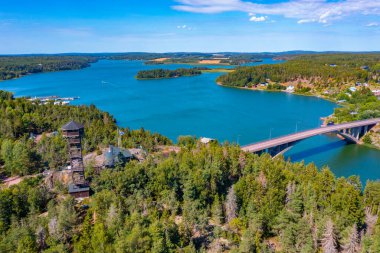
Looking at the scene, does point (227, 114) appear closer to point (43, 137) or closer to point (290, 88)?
point (43, 137)

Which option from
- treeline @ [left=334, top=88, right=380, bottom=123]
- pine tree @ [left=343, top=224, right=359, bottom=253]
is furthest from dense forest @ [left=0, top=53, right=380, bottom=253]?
treeline @ [left=334, top=88, right=380, bottom=123]

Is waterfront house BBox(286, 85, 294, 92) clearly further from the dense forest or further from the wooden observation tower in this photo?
the wooden observation tower

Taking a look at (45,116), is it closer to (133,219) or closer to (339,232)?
(133,219)

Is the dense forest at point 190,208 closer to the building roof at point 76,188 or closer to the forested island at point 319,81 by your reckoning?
the building roof at point 76,188

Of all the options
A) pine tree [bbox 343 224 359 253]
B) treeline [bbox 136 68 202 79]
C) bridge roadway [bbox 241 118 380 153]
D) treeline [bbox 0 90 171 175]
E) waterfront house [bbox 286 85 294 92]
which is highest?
treeline [bbox 136 68 202 79]

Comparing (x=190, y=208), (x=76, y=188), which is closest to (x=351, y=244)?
(x=190, y=208)

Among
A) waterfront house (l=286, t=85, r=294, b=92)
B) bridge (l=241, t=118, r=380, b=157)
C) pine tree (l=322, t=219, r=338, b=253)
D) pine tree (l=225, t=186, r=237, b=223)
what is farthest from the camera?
waterfront house (l=286, t=85, r=294, b=92)
